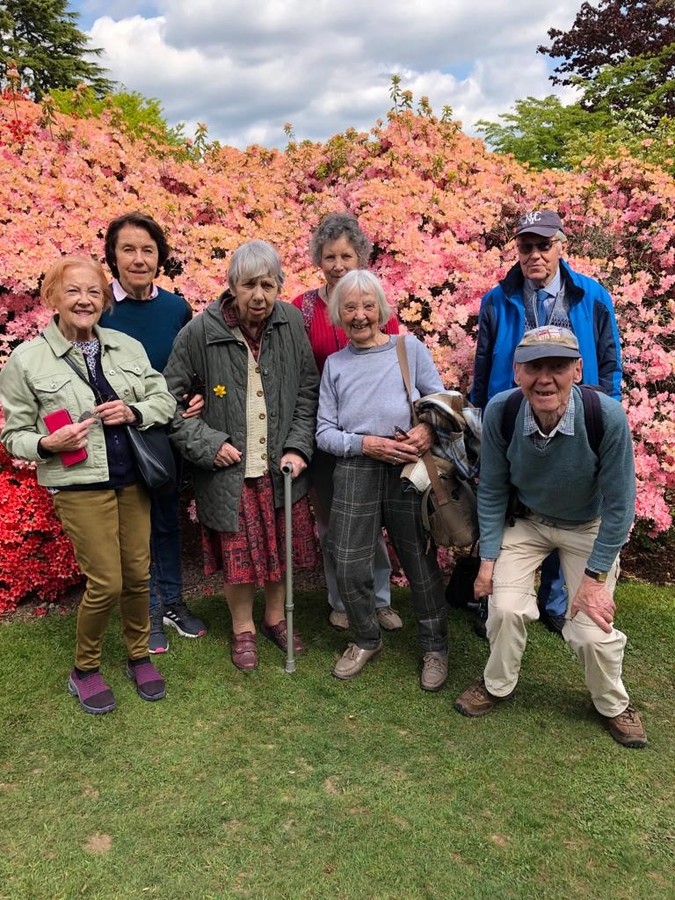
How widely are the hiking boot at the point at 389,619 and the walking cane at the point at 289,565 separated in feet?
2.00

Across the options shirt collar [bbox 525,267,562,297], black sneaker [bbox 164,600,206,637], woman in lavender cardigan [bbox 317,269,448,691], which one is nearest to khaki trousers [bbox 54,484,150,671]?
black sneaker [bbox 164,600,206,637]

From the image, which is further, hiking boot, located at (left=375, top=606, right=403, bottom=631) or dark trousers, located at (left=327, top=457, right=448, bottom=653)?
hiking boot, located at (left=375, top=606, right=403, bottom=631)

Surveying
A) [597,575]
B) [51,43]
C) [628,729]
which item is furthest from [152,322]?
[51,43]

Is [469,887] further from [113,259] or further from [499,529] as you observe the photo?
[113,259]

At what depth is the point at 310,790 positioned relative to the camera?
8.03ft

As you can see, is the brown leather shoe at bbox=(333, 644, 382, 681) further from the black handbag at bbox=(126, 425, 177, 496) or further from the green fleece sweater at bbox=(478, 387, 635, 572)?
the black handbag at bbox=(126, 425, 177, 496)

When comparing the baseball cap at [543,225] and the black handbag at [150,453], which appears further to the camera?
the baseball cap at [543,225]

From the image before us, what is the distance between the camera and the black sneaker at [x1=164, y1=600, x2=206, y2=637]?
11.6 ft

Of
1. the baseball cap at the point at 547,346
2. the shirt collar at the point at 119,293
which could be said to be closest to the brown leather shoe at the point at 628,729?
the baseball cap at the point at 547,346

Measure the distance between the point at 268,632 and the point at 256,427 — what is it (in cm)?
117

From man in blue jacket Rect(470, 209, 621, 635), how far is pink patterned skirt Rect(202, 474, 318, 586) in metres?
1.21

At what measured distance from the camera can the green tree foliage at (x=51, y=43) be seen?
20.0 meters

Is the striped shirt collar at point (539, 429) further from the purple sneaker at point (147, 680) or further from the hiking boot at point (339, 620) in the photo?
the purple sneaker at point (147, 680)

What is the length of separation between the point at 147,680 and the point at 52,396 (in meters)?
1.36
